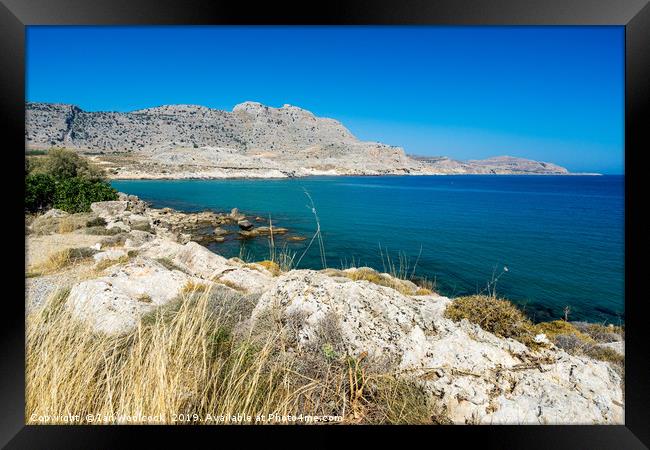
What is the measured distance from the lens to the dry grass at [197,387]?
1690 mm

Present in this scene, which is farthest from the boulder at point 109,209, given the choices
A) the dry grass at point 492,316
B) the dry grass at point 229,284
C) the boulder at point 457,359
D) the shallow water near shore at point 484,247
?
the dry grass at point 492,316

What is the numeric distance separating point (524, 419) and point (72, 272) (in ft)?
16.4

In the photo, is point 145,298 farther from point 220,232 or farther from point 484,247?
point 484,247

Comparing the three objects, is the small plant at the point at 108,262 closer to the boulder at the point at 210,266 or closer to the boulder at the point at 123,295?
the boulder at the point at 210,266

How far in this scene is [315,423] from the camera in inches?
67.4

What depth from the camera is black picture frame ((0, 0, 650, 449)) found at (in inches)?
69.3

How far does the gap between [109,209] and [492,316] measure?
10.4 m

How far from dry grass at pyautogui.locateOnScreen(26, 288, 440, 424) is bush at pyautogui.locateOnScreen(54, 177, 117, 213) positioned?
871 cm

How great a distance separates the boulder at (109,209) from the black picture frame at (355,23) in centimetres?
808

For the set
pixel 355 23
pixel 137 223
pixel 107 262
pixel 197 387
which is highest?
pixel 355 23

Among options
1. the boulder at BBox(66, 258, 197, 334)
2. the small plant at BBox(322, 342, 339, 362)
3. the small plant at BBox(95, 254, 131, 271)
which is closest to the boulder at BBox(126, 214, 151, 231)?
the small plant at BBox(95, 254, 131, 271)

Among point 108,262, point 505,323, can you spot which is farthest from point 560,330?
point 108,262

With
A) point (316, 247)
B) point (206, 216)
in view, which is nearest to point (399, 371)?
point (316, 247)

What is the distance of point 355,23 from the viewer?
1.81 meters
